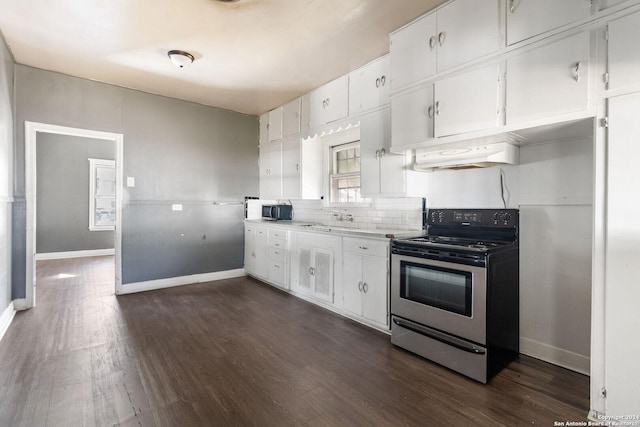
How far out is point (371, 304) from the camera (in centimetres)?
302

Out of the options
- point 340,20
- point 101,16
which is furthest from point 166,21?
point 340,20

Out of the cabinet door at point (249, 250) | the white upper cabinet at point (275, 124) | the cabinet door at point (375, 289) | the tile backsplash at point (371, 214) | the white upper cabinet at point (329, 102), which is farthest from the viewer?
the cabinet door at point (249, 250)

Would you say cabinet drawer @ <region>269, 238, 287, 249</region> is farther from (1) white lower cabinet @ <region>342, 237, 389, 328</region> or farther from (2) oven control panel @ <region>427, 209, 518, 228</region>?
(2) oven control panel @ <region>427, 209, 518, 228</region>

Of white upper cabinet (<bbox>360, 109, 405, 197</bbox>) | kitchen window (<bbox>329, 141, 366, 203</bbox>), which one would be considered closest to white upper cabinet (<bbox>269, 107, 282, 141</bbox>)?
kitchen window (<bbox>329, 141, 366, 203</bbox>)

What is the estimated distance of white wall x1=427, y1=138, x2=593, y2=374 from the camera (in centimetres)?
228

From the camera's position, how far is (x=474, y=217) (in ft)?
9.08

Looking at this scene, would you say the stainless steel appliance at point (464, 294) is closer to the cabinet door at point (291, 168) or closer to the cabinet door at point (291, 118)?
the cabinet door at point (291, 168)

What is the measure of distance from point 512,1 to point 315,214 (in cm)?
326

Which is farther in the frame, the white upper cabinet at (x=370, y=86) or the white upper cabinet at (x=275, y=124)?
the white upper cabinet at (x=275, y=124)

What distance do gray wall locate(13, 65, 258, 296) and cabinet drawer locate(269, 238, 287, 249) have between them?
0.96 m

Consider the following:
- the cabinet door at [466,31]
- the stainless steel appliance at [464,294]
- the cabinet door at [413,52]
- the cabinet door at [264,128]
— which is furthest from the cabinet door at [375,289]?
the cabinet door at [264,128]

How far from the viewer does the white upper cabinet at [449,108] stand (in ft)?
7.20

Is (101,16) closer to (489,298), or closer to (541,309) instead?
(489,298)

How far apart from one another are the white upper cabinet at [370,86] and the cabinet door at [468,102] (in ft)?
2.65
